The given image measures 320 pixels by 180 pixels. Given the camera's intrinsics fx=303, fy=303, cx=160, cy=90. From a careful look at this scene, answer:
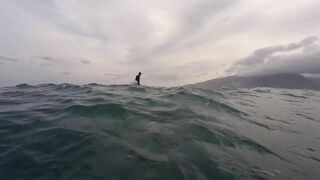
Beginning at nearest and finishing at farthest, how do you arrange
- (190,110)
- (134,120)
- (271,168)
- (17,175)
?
1. (17,175)
2. (271,168)
3. (134,120)
4. (190,110)

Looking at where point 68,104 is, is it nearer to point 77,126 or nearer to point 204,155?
point 77,126

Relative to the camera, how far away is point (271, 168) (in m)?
7.79

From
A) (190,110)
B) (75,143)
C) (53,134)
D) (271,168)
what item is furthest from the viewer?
(190,110)

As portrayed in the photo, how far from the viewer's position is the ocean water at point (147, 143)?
694cm

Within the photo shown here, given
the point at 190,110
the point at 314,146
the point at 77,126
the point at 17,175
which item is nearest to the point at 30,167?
the point at 17,175

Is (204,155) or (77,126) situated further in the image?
(77,126)

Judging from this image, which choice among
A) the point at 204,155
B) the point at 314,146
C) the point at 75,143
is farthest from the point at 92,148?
the point at 314,146

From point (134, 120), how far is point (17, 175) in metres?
4.99

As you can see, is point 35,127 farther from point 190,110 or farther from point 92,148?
point 190,110

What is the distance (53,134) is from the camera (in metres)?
9.17

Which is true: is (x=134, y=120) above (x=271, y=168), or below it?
above

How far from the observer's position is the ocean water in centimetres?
694

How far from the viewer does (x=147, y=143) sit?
861 centimetres

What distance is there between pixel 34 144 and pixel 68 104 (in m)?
5.57
